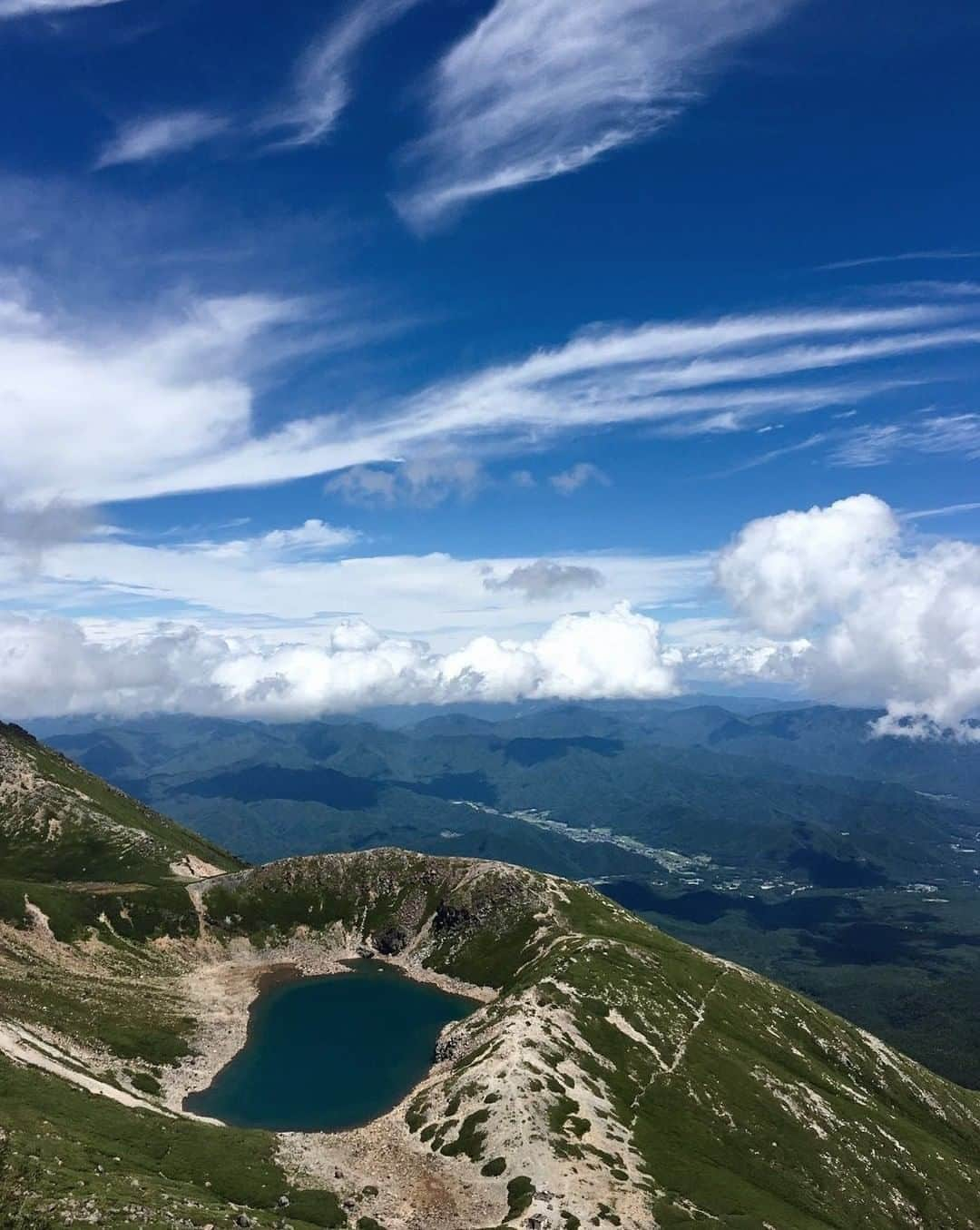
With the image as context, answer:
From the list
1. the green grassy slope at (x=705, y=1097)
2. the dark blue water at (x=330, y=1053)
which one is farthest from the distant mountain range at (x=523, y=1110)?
the dark blue water at (x=330, y=1053)

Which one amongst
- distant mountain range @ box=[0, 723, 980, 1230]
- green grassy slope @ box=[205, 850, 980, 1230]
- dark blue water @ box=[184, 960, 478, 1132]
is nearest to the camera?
distant mountain range @ box=[0, 723, 980, 1230]

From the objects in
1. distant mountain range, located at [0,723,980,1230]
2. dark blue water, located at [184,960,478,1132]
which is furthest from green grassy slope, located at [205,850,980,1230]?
dark blue water, located at [184,960,478,1132]

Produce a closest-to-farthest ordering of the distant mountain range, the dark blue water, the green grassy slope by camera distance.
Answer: the distant mountain range < the green grassy slope < the dark blue water

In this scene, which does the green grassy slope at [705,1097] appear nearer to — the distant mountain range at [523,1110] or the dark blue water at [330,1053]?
the distant mountain range at [523,1110]

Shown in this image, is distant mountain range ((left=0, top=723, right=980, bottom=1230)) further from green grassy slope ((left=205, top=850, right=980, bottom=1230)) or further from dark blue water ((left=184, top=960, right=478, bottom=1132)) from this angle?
dark blue water ((left=184, top=960, right=478, bottom=1132))

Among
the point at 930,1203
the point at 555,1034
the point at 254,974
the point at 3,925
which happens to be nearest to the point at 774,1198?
the point at 555,1034


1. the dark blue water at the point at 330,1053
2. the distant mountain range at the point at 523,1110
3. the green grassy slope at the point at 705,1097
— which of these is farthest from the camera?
the dark blue water at the point at 330,1053

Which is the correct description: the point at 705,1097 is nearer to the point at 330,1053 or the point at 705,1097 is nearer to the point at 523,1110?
the point at 523,1110

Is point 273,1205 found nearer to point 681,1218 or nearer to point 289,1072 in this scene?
point 681,1218
